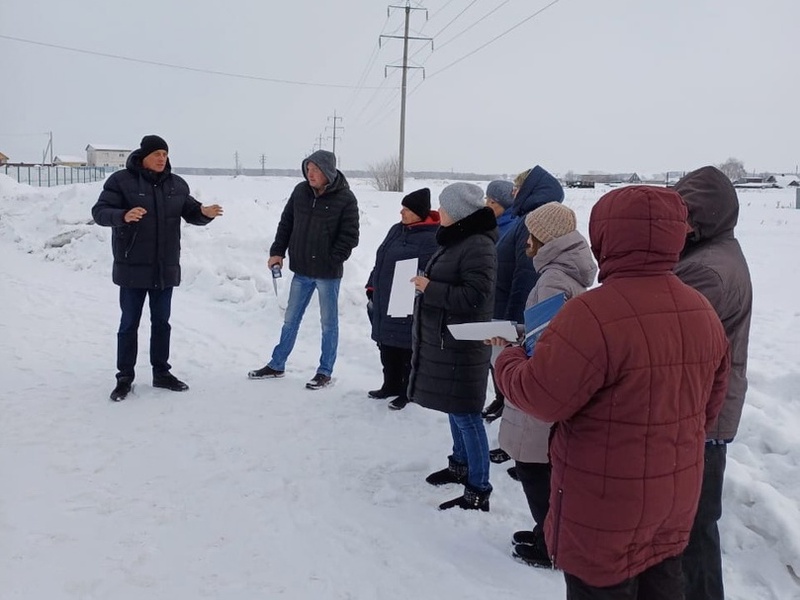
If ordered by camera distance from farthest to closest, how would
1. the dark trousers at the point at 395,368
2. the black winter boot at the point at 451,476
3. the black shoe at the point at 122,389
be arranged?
the dark trousers at the point at 395,368
the black shoe at the point at 122,389
the black winter boot at the point at 451,476

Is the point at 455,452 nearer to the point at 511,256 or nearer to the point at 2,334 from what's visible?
the point at 511,256

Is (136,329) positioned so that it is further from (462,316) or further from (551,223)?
(551,223)

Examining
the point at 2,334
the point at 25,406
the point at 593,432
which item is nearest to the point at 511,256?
the point at 593,432

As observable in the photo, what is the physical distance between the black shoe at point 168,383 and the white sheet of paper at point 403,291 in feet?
7.46

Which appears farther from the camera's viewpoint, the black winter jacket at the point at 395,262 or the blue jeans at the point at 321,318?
the blue jeans at the point at 321,318

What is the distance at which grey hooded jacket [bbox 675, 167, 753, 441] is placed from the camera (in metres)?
2.41

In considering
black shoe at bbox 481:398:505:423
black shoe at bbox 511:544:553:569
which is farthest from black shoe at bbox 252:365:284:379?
black shoe at bbox 511:544:553:569

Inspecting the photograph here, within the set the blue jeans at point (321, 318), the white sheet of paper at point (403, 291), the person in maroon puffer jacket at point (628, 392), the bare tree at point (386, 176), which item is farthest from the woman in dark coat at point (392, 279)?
the bare tree at point (386, 176)

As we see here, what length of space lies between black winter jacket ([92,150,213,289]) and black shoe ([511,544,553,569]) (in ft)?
12.0

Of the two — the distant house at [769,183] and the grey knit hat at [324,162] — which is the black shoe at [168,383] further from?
the distant house at [769,183]

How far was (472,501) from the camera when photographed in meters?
3.57

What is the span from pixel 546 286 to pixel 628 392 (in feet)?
3.85

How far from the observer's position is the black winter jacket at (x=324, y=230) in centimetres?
565

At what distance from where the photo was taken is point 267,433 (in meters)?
4.61
